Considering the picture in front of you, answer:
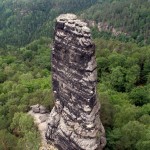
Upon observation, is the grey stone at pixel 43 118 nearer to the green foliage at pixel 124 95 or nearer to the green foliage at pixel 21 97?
the green foliage at pixel 21 97

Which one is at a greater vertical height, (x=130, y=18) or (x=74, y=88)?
(x=74, y=88)

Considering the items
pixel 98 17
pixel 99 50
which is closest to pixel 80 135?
pixel 99 50

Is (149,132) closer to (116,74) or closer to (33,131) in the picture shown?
(33,131)

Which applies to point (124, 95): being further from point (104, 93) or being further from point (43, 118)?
point (43, 118)

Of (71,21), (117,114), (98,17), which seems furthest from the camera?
(98,17)

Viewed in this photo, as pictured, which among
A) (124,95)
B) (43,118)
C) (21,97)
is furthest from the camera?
(124,95)

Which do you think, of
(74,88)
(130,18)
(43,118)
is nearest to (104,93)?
(43,118)

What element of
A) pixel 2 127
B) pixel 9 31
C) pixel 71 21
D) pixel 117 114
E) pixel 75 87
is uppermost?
pixel 71 21

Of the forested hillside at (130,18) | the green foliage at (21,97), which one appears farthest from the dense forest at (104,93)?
the forested hillside at (130,18)
